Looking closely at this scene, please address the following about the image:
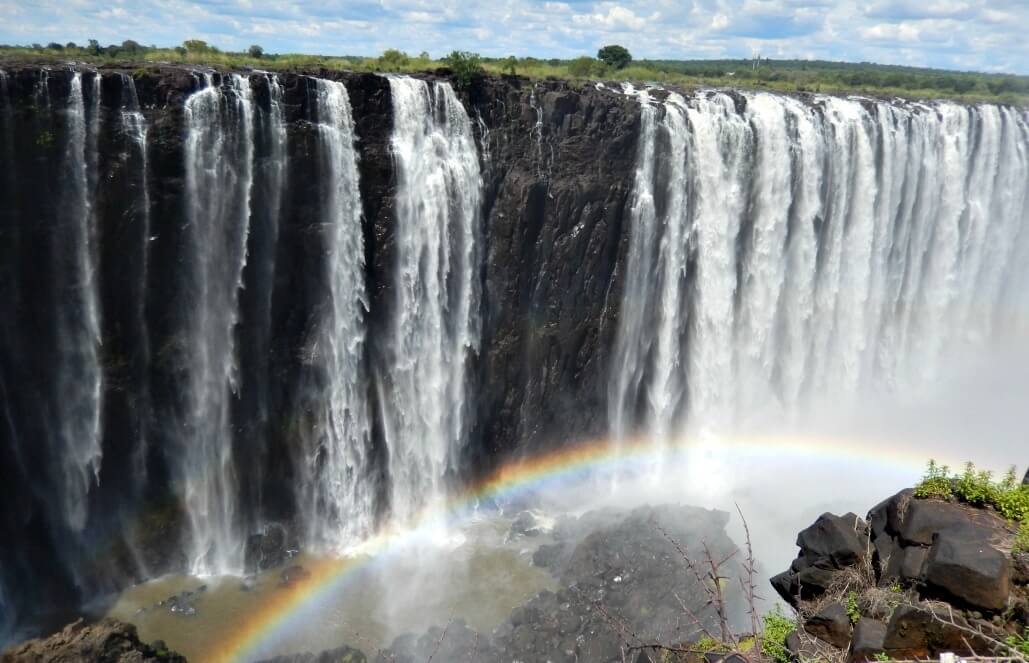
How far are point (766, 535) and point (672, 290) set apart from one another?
25.1 ft

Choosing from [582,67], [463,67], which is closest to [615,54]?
[582,67]

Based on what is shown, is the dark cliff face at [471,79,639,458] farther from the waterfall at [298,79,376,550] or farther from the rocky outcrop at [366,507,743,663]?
the rocky outcrop at [366,507,743,663]

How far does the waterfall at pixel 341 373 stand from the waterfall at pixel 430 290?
907 mm

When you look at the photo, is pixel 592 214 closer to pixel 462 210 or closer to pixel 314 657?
pixel 462 210

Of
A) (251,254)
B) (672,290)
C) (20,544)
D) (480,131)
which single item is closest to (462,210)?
(480,131)

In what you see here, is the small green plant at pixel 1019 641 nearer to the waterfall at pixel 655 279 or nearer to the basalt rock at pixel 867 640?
the basalt rock at pixel 867 640

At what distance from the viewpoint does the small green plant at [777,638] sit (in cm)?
820

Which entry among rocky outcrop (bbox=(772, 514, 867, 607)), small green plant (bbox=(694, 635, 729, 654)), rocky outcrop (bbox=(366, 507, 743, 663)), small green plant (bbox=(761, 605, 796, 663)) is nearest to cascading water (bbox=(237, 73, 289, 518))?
rocky outcrop (bbox=(366, 507, 743, 663))

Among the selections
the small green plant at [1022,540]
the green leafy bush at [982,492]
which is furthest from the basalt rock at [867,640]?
the green leafy bush at [982,492]

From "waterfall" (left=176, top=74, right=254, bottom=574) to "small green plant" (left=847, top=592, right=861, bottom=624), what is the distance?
48.3 feet

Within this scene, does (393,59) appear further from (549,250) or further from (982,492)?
(982,492)

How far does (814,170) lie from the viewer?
23453mm

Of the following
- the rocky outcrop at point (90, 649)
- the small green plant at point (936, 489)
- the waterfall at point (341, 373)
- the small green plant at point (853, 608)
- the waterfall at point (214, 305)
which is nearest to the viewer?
the small green plant at point (853, 608)

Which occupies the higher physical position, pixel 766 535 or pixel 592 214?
pixel 592 214
